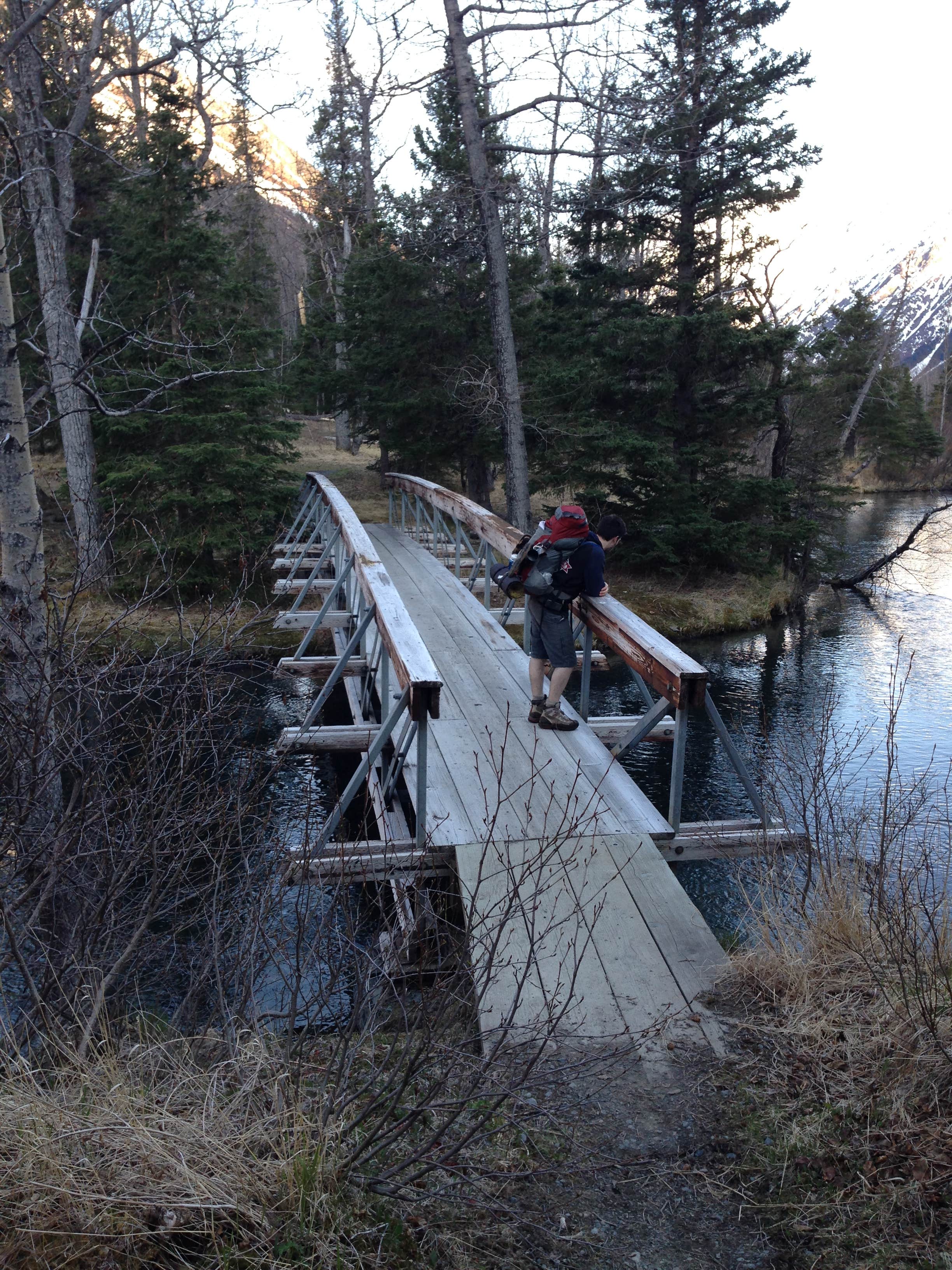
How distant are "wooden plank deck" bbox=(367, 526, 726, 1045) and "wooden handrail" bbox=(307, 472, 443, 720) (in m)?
0.44

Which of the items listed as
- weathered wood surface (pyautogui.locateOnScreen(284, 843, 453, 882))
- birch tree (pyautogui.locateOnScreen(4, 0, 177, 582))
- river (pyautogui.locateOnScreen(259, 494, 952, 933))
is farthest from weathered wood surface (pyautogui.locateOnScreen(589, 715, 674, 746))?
birch tree (pyautogui.locateOnScreen(4, 0, 177, 582))

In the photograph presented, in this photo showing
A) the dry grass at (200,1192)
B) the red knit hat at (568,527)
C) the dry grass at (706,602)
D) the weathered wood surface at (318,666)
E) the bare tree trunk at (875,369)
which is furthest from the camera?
the bare tree trunk at (875,369)

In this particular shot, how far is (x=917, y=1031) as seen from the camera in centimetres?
317

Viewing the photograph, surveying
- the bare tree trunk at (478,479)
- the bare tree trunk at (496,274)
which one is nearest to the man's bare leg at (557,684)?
the bare tree trunk at (496,274)

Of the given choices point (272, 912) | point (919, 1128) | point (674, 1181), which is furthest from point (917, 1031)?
point (272, 912)

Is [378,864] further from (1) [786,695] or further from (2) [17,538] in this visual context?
(1) [786,695]

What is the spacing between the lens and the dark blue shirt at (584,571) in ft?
19.4

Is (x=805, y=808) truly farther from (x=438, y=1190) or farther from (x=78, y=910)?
(x=78, y=910)

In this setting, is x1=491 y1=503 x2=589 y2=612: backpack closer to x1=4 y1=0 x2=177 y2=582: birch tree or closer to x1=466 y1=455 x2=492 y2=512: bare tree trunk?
x1=4 y1=0 x2=177 y2=582: birch tree

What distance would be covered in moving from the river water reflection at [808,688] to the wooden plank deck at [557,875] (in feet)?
1.95

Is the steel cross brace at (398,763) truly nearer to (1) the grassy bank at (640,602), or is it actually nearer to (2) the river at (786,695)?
(2) the river at (786,695)

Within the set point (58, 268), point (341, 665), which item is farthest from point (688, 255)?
point (341, 665)

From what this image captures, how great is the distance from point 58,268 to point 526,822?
1200 centimetres

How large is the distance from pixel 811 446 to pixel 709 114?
20.5 ft
